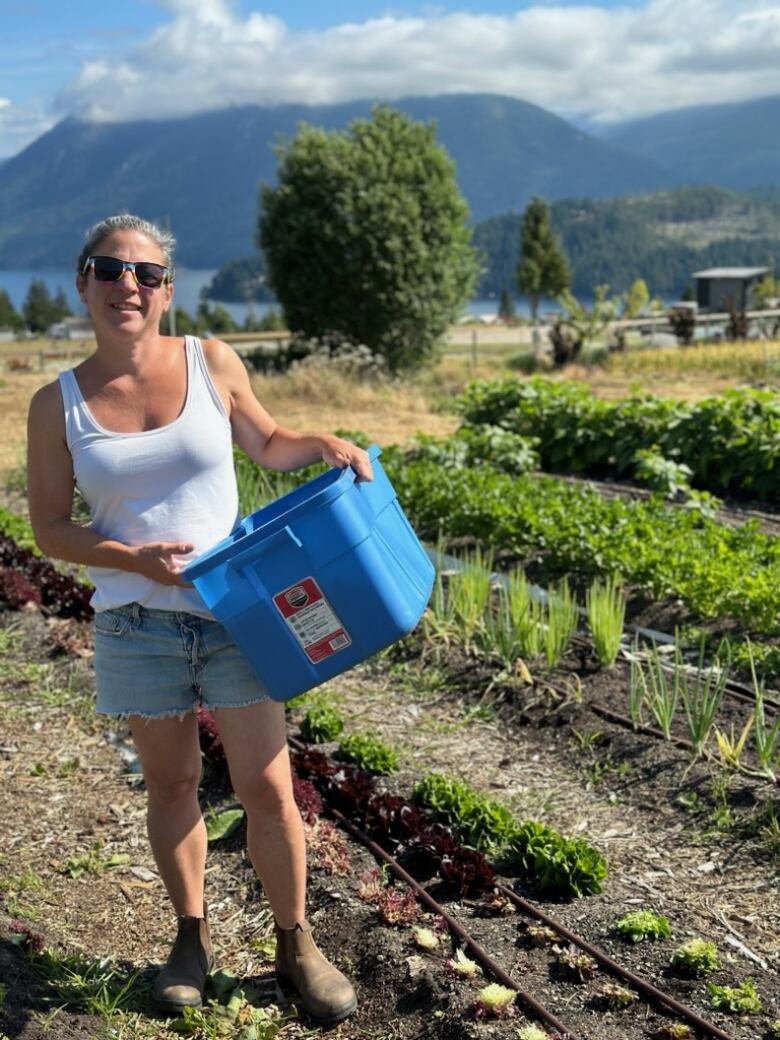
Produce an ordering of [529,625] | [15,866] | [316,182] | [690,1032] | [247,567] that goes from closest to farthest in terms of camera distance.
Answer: [247,567]
[690,1032]
[15,866]
[529,625]
[316,182]

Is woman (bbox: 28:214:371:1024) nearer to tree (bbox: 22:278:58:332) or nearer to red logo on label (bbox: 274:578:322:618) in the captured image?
red logo on label (bbox: 274:578:322:618)

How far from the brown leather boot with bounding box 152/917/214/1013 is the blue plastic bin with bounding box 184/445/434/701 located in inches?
29.2

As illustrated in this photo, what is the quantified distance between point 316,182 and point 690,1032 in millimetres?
14790

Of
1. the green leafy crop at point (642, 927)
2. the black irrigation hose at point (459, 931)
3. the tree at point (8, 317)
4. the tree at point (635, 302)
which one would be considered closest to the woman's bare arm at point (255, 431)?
the black irrigation hose at point (459, 931)

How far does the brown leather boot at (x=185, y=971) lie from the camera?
8.71ft

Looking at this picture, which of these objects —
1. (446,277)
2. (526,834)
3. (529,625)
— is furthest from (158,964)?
(446,277)

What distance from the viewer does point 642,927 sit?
289 cm

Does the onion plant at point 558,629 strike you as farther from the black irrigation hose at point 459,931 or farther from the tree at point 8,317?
the tree at point 8,317

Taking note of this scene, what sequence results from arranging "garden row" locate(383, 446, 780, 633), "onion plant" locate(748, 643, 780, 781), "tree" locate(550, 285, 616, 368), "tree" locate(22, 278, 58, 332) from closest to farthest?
1. "onion plant" locate(748, 643, 780, 781)
2. "garden row" locate(383, 446, 780, 633)
3. "tree" locate(550, 285, 616, 368)
4. "tree" locate(22, 278, 58, 332)

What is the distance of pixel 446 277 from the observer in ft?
53.1

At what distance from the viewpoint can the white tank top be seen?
235 cm

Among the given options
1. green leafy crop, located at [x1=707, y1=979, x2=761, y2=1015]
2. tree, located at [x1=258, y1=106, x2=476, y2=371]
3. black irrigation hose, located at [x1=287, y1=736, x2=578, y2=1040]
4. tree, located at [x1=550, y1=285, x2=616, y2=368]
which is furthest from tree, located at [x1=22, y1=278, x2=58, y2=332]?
green leafy crop, located at [x1=707, y1=979, x2=761, y2=1015]

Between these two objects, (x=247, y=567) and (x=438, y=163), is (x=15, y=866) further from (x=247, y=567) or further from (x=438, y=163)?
(x=438, y=163)

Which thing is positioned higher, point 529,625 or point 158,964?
point 529,625
